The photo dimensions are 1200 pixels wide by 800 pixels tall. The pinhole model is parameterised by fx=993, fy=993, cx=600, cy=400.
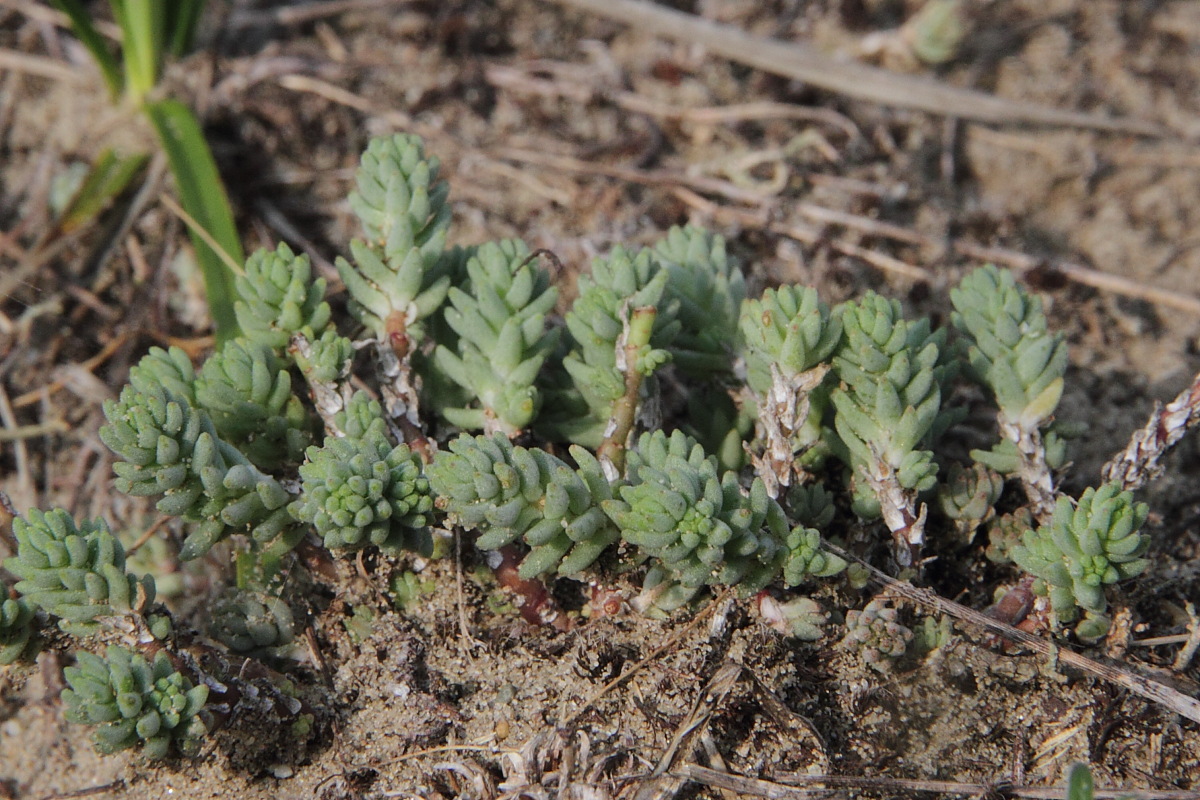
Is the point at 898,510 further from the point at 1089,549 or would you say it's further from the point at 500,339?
the point at 500,339

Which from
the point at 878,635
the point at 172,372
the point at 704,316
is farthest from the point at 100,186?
the point at 878,635

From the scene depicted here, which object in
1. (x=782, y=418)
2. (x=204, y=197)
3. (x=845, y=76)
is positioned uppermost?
(x=845, y=76)

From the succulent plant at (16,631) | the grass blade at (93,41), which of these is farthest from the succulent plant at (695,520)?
the grass blade at (93,41)

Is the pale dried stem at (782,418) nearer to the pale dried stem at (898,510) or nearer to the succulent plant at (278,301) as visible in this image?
the pale dried stem at (898,510)

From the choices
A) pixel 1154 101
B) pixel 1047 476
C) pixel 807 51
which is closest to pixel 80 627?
pixel 1047 476

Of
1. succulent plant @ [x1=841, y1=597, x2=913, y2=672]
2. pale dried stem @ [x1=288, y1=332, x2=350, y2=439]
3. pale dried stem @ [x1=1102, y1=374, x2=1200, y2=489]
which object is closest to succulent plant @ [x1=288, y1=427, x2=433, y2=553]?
pale dried stem @ [x1=288, y1=332, x2=350, y2=439]

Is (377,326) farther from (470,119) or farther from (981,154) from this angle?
(981,154)
